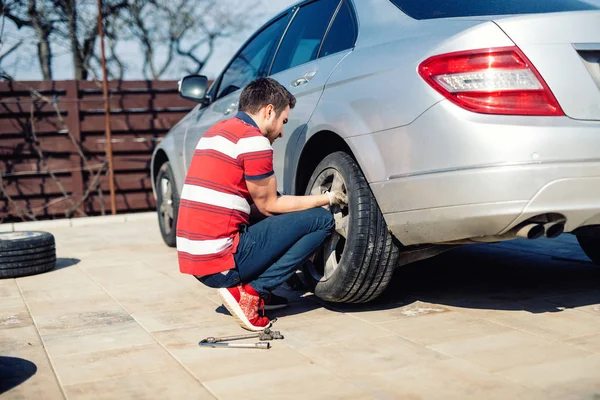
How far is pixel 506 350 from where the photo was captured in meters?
2.89

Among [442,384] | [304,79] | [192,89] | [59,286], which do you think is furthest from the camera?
[192,89]

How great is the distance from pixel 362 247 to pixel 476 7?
1.23m

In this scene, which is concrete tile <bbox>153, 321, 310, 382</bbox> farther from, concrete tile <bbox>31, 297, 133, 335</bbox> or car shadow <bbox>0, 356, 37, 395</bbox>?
car shadow <bbox>0, 356, 37, 395</bbox>

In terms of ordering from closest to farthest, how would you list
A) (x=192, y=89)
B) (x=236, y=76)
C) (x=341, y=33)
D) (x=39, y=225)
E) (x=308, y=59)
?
(x=341, y=33), (x=308, y=59), (x=236, y=76), (x=192, y=89), (x=39, y=225)

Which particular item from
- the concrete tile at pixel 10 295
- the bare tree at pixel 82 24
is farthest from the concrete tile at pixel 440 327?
the bare tree at pixel 82 24

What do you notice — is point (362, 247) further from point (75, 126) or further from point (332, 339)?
point (75, 126)

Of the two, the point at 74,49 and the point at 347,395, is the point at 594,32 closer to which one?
the point at 347,395

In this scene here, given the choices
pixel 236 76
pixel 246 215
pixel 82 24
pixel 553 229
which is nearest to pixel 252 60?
pixel 236 76

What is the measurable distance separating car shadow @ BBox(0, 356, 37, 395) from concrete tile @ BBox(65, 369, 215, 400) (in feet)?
0.74

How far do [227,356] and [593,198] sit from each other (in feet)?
5.21

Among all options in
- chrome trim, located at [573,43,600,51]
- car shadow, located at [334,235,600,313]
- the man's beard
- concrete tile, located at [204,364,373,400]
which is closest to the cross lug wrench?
concrete tile, located at [204,364,373,400]

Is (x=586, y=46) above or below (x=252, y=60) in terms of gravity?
below

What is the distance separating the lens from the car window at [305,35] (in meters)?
4.11

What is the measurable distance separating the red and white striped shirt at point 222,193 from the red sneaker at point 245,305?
127 millimetres
